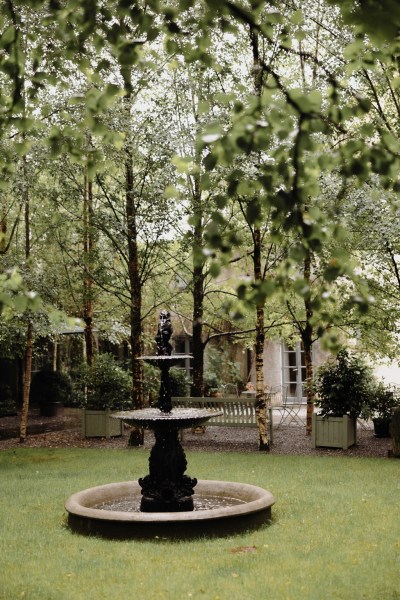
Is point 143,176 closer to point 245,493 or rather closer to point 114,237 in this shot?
point 114,237

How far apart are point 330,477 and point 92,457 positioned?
5234 mm

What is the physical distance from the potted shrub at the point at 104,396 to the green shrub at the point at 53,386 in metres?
7.98

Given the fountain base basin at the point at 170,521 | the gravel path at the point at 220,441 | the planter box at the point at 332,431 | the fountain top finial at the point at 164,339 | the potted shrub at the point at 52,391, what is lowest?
the fountain base basin at the point at 170,521

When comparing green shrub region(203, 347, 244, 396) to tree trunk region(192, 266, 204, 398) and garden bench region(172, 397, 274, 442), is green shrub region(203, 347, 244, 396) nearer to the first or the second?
tree trunk region(192, 266, 204, 398)

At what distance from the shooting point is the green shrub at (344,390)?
48.8ft

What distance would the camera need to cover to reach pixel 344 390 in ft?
49.0

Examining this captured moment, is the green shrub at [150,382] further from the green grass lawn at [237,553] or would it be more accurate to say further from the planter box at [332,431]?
the green grass lawn at [237,553]

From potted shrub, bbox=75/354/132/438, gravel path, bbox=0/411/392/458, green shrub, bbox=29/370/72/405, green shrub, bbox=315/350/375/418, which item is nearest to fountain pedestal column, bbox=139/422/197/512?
gravel path, bbox=0/411/392/458

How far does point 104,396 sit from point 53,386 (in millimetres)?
9242

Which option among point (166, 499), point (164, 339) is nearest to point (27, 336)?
point (164, 339)

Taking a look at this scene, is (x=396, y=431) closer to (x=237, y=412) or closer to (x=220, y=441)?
(x=237, y=412)

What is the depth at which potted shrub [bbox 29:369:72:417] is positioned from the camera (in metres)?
25.2

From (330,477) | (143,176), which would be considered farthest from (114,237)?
(330,477)

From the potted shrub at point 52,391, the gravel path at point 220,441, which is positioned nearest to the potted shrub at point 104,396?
the gravel path at point 220,441
